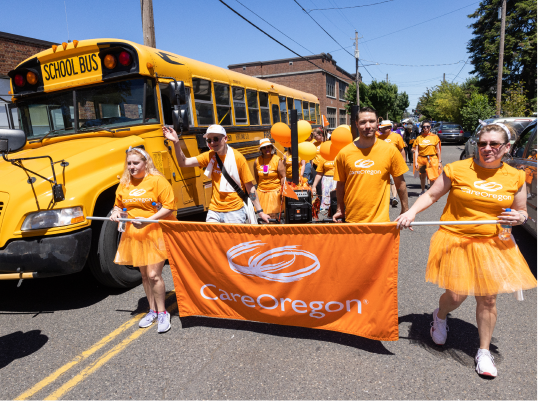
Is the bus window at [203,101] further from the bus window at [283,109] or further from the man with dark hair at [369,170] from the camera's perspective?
the bus window at [283,109]

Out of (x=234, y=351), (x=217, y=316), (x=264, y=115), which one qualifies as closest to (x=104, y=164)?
(x=217, y=316)

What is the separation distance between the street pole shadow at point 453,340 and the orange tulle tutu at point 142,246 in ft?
7.49

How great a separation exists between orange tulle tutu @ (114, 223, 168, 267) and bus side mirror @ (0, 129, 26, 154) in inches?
42.8

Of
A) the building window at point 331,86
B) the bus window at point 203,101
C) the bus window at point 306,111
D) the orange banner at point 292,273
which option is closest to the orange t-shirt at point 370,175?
the orange banner at point 292,273

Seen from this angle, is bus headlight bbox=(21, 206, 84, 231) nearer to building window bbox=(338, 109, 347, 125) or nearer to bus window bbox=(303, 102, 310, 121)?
bus window bbox=(303, 102, 310, 121)

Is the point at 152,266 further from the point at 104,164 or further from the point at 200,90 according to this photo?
the point at 200,90

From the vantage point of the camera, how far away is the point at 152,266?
130 inches

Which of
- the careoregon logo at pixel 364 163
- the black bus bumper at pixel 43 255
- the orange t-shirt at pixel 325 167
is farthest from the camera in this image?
the orange t-shirt at pixel 325 167

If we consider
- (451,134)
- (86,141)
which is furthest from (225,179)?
(451,134)

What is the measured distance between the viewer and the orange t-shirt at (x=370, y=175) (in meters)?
3.28

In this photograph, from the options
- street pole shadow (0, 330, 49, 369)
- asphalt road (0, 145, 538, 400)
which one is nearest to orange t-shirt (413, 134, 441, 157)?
asphalt road (0, 145, 538, 400)

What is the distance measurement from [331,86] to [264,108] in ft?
126

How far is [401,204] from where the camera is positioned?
3531mm

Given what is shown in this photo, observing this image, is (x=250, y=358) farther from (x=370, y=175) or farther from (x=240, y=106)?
(x=240, y=106)
